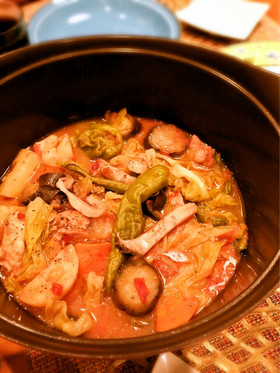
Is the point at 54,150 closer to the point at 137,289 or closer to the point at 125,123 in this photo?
the point at 125,123

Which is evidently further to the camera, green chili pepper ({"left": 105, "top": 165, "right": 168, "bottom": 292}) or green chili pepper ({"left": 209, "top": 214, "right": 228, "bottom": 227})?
green chili pepper ({"left": 209, "top": 214, "right": 228, "bottom": 227})

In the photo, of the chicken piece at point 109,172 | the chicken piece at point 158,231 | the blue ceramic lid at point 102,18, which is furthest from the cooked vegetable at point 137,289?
the blue ceramic lid at point 102,18

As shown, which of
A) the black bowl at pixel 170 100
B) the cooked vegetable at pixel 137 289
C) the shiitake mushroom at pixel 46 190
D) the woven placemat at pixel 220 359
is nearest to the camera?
the woven placemat at pixel 220 359

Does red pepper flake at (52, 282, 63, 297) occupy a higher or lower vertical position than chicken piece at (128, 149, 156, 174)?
lower

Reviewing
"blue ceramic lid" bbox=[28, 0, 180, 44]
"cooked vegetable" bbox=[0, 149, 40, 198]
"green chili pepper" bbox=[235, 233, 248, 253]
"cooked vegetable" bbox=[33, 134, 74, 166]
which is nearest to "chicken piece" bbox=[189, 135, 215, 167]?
"green chili pepper" bbox=[235, 233, 248, 253]

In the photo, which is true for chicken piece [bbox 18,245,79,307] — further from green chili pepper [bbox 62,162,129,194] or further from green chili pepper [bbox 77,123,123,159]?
green chili pepper [bbox 77,123,123,159]

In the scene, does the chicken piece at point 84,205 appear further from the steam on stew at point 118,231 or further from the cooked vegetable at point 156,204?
the cooked vegetable at point 156,204
